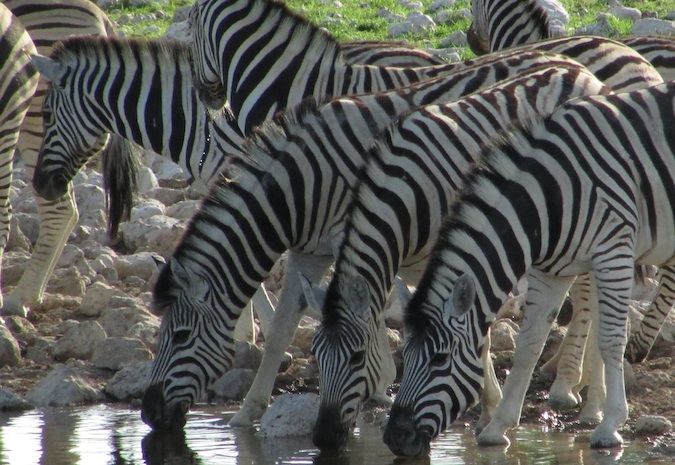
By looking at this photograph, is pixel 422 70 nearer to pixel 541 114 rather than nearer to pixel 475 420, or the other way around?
pixel 541 114

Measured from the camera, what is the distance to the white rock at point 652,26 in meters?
16.0

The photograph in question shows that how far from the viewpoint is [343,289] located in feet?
23.3

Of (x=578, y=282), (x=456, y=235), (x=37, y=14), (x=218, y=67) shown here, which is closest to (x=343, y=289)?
(x=456, y=235)

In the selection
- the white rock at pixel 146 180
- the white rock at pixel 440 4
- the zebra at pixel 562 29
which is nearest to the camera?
the zebra at pixel 562 29

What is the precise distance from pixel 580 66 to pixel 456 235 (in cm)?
224

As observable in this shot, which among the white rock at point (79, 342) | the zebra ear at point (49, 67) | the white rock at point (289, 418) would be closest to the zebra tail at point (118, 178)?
the zebra ear at point (49, 67)

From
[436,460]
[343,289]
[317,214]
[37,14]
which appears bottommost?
[436,460]

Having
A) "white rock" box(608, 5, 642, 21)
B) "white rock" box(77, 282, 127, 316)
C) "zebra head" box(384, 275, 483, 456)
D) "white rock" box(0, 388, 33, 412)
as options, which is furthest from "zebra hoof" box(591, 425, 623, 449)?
"white rock" box(608, 5, 642, 21)

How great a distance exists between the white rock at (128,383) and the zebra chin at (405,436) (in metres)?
2.47

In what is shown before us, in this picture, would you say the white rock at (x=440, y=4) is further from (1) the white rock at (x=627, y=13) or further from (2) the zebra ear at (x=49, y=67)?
(2) the zebra ear at (x=49, y=67)

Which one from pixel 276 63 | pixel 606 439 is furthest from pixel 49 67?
pixel 606 439

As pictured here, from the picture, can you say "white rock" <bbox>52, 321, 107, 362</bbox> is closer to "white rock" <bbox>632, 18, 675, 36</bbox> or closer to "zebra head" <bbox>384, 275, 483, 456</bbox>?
"zebra head" <bbox>384, 275, 483, 456</bbox>

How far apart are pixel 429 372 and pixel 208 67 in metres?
3.85

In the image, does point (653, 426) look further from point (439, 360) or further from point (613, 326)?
point (439, 360)
